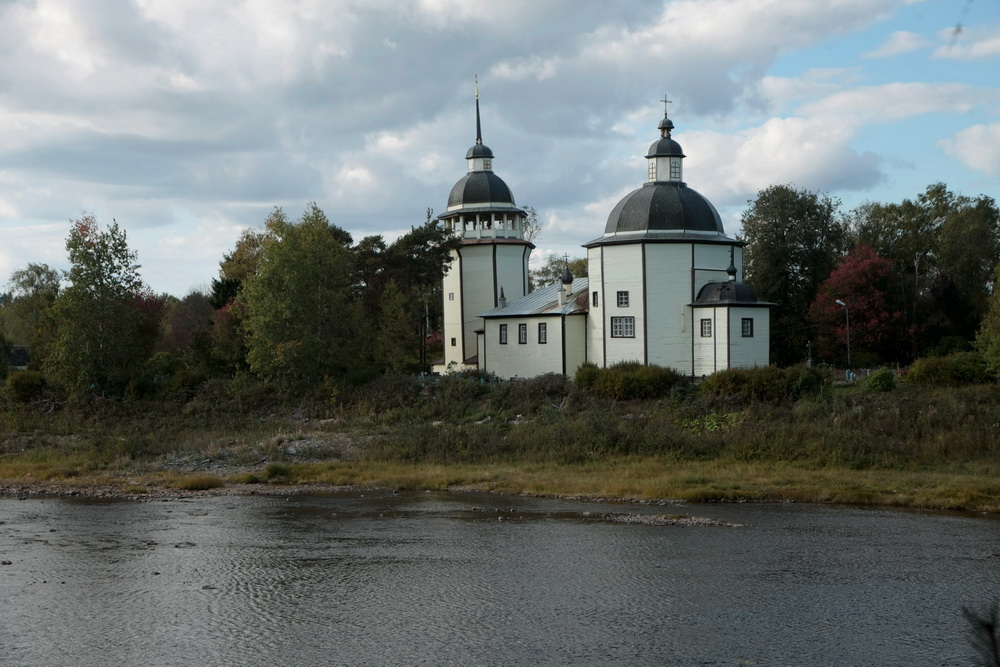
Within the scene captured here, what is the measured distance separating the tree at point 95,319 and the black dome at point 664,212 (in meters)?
20.5

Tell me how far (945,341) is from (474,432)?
26245 millimetres

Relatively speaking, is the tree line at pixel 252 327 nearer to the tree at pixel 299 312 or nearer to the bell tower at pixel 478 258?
the tree at pixel 299 312

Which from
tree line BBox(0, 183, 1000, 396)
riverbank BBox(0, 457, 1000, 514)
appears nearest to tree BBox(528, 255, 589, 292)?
tree line BBox(0, 183, 1000, 396)

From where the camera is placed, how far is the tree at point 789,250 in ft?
178

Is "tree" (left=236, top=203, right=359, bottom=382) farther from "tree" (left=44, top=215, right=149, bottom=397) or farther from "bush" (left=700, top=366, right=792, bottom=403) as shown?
"bush" (left=700, top=366, right=792, bottom=403)

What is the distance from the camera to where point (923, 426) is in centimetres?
3027

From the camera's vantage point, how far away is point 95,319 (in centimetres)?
4231

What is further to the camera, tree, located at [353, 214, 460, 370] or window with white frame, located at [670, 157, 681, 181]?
tree, located at [353, 214, 460, 370]

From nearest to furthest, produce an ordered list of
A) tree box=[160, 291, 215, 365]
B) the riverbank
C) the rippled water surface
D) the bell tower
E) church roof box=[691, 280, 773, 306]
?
the rippled water surface, the riverbank, church roof box=[691, 280, 773, 306], tree box=[160, 291, 215, 365], the bell tower

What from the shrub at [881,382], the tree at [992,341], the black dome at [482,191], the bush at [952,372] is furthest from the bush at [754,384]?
the black dome at [482,191]

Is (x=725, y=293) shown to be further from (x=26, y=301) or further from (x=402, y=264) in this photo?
(x=26, y=301)

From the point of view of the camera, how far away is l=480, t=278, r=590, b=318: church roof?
4385 cm

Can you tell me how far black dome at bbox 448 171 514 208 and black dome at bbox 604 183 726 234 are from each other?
10.9 metres

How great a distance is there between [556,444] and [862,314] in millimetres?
23806
